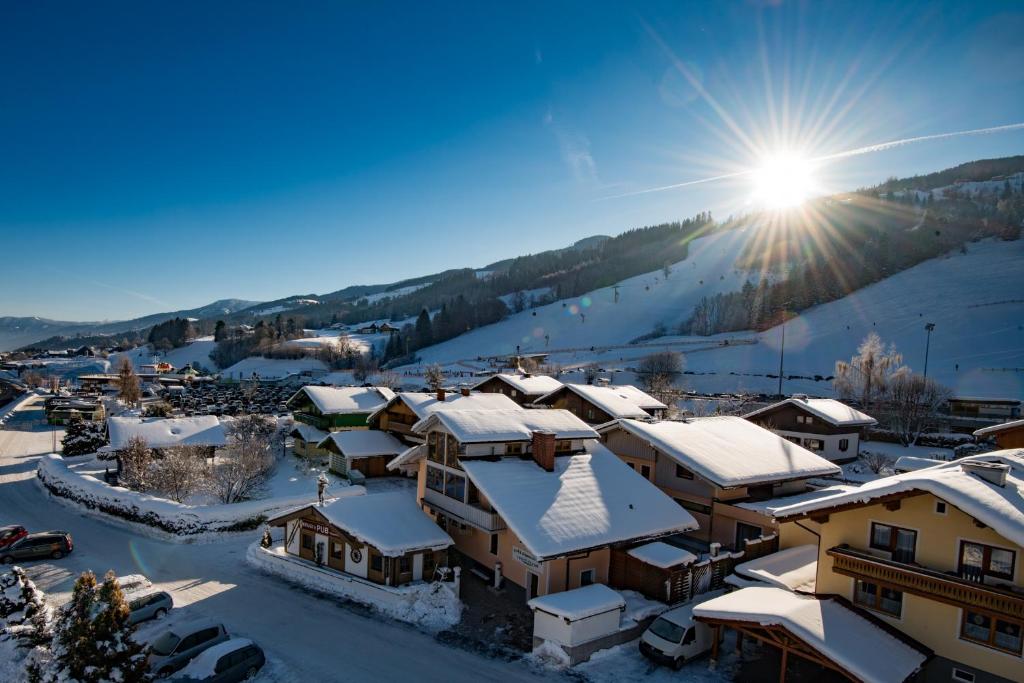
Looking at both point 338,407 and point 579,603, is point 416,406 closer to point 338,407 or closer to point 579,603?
point 338,407

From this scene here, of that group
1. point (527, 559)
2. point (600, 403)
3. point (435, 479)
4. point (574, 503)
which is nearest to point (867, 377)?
point (600, 403)

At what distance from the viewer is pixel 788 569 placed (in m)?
17.1

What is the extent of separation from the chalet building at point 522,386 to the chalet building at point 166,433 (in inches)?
811

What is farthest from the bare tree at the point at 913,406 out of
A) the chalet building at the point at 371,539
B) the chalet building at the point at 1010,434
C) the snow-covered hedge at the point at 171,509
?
the snow-covered hedge at the point at 171,509

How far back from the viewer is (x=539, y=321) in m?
146

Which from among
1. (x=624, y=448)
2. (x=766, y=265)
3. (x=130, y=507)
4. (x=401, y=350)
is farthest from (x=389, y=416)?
(x=766, y=265)

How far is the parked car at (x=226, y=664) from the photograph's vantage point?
1328 centimetres

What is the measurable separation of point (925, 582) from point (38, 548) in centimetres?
2984

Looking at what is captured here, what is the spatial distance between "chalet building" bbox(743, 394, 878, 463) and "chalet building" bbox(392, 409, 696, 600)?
2128 centimetres

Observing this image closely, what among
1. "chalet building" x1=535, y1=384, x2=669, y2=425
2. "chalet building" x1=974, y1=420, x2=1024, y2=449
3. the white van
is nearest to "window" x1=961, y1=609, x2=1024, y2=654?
the white van

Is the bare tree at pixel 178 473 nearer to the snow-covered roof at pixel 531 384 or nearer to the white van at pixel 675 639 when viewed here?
the snow-covered roof at pixel 531 384

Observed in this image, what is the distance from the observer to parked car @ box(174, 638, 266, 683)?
13.3 metres

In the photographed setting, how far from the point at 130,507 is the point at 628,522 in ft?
77.5

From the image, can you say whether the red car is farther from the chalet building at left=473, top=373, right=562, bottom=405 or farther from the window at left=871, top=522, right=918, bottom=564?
the window at left=871, top=522, right=918, bottom=564
